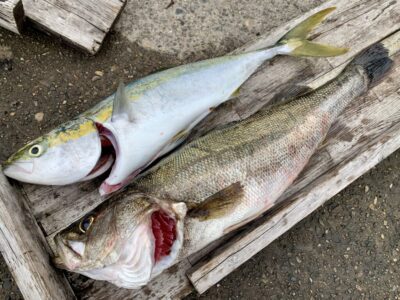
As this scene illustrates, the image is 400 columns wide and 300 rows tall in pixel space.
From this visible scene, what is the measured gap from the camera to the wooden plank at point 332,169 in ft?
8.91

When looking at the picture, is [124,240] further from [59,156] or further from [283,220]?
[283,220]

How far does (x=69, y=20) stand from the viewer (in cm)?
Result: 299

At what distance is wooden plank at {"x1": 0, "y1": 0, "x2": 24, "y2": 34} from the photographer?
271cm

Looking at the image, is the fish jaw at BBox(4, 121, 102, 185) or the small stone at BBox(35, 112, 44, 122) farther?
the small stone at BBox(35, 112, 44, 122)

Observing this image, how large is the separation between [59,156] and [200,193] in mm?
820

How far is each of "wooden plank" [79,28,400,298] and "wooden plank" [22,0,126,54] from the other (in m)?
1.64

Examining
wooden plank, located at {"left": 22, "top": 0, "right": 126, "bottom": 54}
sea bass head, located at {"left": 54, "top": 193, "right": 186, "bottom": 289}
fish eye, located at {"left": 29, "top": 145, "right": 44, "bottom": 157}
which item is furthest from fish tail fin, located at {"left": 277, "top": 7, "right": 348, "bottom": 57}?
fish eye, located at {"left": 29, "top": 145, "right": 44, "bottom": 157}

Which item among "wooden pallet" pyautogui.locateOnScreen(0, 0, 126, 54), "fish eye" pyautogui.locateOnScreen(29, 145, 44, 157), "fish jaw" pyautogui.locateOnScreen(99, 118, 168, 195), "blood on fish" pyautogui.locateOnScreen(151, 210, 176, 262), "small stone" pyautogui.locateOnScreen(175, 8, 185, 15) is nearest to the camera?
"blood on fish" pyautogui.locateOnScreen(151, 210, 176, 262)

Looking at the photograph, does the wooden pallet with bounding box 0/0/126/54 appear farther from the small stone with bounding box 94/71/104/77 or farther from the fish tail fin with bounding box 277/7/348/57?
the fish tail fin with bounding box 277/7/348/57

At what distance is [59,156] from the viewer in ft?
8.00

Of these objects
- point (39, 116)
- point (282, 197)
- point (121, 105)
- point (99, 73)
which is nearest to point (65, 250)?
point (121, 105)

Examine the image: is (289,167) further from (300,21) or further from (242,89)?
(300,21)

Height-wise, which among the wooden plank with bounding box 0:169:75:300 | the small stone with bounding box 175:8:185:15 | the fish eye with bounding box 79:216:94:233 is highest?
the small stone with bounding box 175:8:185:15

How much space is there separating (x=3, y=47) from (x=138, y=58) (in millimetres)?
989
